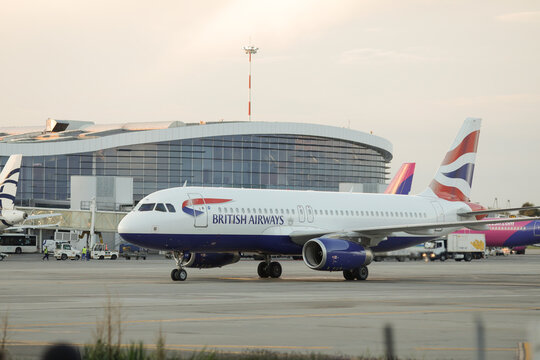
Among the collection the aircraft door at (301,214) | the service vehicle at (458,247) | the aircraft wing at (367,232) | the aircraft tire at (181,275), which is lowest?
the service vehicle at (458,247)

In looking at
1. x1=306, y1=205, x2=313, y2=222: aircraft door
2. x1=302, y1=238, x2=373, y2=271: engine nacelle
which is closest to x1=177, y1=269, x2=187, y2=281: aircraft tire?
x1=302, y1=238, x2=373, y2=271: engine nacelle

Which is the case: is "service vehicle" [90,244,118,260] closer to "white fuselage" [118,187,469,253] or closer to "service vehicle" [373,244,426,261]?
"service vehicle" [373,244,426,261]

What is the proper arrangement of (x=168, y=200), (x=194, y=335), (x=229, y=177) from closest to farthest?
1. (x=194, y=335)
2. (x=168, y=200)
3. (x=229, y=177)

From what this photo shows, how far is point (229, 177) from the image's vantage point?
5002 inches

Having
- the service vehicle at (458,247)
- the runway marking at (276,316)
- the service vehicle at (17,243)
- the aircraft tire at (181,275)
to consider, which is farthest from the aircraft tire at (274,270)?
the service vehicle at (17,243)

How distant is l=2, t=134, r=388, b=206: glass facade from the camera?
406ft

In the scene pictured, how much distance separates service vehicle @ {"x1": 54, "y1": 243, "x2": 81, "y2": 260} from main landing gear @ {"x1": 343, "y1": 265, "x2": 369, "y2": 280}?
4960 centimetres

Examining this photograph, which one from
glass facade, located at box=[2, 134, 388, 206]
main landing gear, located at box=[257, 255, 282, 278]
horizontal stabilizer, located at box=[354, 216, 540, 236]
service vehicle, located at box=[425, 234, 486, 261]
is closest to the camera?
horizontal stabilizer, located at box=[354, 216, 540, 236]

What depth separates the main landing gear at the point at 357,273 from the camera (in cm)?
3831

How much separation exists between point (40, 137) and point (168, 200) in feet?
345

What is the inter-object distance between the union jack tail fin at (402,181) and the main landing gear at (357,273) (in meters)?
31.6

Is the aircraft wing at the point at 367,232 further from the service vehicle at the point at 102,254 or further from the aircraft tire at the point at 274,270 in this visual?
the service vehicle at the point at 102,254

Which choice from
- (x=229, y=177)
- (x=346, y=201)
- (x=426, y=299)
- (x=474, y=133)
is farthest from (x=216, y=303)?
(x=229, y=177)

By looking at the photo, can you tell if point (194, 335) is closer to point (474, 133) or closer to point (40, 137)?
point (474, 133)
